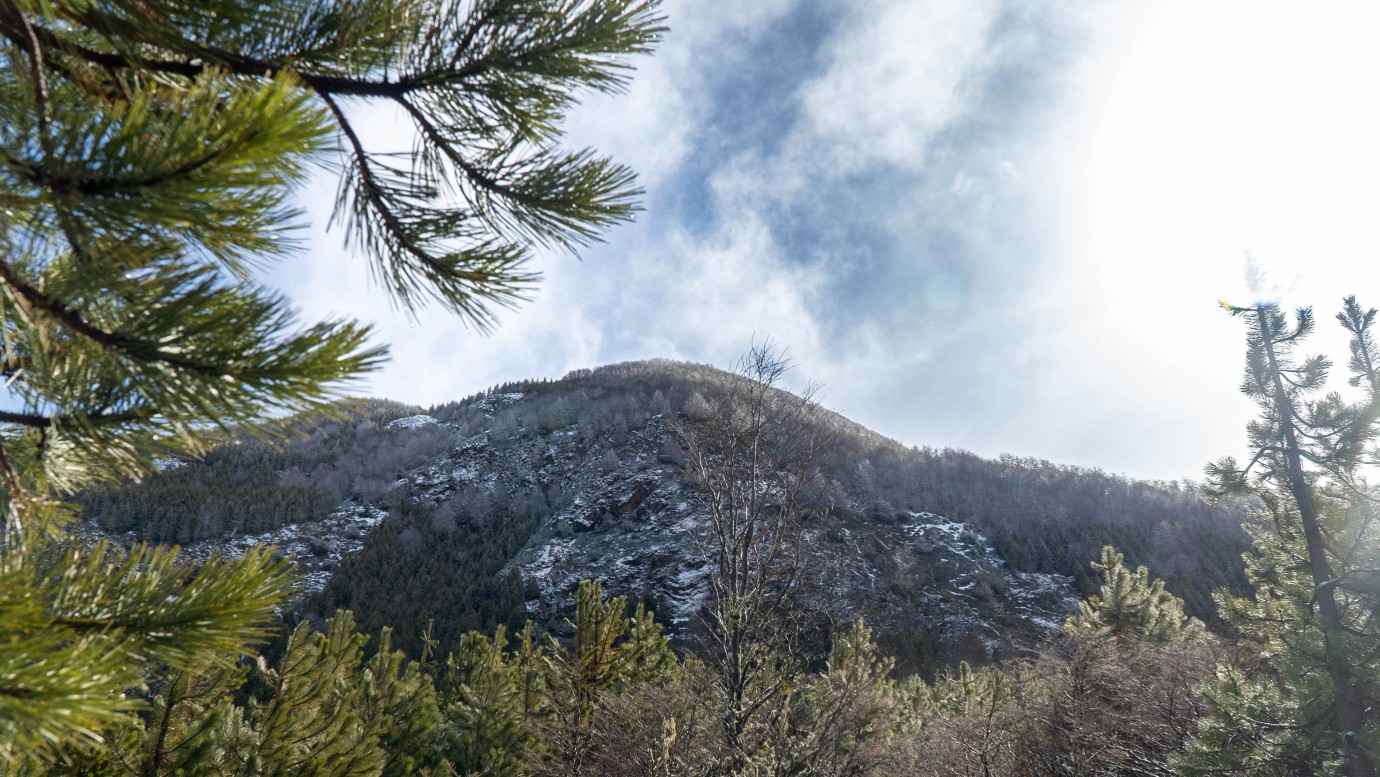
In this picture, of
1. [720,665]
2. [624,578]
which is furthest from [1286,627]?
[624,578]

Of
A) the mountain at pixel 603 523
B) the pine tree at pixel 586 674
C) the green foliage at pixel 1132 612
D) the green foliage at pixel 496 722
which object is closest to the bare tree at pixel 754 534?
the pine tree at pixel 586 674

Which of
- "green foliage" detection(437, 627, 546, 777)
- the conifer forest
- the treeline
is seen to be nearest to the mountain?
the treeline

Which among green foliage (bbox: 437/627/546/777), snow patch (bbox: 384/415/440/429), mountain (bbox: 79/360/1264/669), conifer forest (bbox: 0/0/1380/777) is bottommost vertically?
green foliage (bbox: 437/627/546/777)

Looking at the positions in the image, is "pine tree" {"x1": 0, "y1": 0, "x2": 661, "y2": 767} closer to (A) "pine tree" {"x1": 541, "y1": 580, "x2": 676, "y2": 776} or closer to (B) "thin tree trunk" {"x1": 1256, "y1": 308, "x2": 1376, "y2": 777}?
(A) "pine tree" {"x1": 541, "y1": 580, "x2": 676, "y2": 776}

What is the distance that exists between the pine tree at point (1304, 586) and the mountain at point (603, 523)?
77.1ft

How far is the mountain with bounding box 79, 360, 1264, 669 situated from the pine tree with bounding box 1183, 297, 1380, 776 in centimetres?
2349

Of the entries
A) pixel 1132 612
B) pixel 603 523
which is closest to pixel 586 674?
pixel 1132 612

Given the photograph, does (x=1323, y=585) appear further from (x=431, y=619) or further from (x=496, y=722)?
(x=431, y=619)

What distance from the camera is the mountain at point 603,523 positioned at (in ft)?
164

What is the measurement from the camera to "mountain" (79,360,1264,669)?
50.0 meters

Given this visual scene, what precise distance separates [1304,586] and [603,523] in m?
57.5

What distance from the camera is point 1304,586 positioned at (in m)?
8.51

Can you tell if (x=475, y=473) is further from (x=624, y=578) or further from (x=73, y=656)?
(x=73, y=656)

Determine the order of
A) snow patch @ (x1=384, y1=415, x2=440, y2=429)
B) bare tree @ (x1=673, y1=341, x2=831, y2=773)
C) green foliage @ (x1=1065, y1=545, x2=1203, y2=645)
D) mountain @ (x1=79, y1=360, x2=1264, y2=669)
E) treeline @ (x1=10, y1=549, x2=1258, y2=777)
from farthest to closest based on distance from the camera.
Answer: snow patch @ (x1=384, y1=415, x2=440, y2=429), mountain @ (x1=79, y1=360, x2=1264, y2=669), green foliage @ (x1=1065, y1=545, x2=1203, y2=645), bare tree @ (x1=673, y1=341, x2=831, y2=773), treeline @ (x1=10, y1=549, x2=1258, y2=777)
